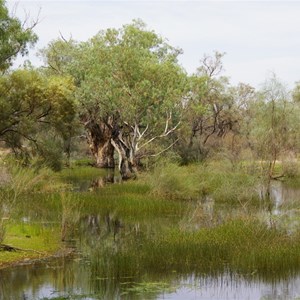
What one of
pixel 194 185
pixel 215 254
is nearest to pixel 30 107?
pixel 194 185

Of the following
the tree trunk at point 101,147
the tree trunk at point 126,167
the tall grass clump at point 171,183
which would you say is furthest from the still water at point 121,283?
the tree trunk at point 101,147

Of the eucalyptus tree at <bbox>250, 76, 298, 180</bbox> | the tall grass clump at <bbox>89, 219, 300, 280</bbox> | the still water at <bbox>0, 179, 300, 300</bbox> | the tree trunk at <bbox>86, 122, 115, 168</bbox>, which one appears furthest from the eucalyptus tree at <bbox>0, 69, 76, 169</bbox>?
the tree trunk at <bbox>86, 122, 115, 168</bbox>

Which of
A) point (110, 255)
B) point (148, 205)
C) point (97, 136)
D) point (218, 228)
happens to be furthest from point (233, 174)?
point (97, 136)

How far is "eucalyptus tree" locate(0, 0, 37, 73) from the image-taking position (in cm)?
2830

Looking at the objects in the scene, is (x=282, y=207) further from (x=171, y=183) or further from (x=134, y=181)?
(x=134, y=181)

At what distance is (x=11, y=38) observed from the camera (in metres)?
29.0

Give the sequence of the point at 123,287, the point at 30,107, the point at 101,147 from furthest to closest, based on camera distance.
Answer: the point at 101,147
the point at 30,107
the point at 123,287

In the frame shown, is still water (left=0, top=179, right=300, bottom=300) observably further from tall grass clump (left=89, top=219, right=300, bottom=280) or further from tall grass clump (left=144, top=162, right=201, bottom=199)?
tall grass clump (left=144, top=162, right=201, bottom=199)

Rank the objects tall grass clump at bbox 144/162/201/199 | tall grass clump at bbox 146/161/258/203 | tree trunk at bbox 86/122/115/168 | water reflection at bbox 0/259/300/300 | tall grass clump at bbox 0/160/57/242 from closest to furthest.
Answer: water reflection at bbox 0/259/300/300 < tall grass clump at bbox 0/160/57/242 < tall grass clump at bbox 146/161/258/203 < tall grass clump at bbox 144/162/201/199 < tree trunk at bbox 86/122/115/168

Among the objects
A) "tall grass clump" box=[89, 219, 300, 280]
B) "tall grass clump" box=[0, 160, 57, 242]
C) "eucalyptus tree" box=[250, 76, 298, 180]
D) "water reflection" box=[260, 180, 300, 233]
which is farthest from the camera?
"eucalyptus tree" box=[250, 76, 298, 180]

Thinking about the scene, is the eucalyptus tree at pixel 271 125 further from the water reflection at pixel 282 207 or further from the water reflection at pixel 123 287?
the water reflection at pixel 123 287

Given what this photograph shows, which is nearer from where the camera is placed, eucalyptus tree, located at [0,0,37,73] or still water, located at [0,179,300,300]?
still water, located at [0,179,300,300]

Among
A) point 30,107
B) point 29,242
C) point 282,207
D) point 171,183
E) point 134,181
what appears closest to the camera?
point 29,242

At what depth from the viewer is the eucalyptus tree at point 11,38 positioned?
2830cm
